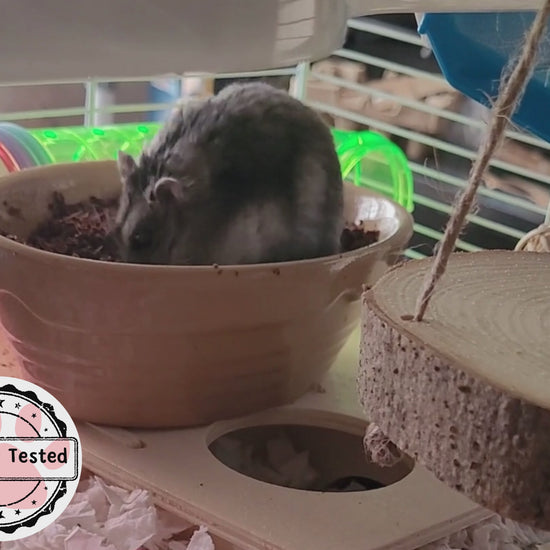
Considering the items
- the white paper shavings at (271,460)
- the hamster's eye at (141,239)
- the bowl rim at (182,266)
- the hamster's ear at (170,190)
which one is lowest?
the white paper shavings at (271,460)

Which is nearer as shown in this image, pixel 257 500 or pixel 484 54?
pixel 257 500

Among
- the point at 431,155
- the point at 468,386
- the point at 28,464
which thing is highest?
Answer: the point at 468,386

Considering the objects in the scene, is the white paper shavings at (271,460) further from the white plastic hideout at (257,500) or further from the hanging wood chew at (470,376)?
the hanging wood chew at (470,376)

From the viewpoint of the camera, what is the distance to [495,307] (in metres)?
0.42

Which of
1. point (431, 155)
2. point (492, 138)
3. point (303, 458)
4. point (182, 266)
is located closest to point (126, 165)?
point (182, 266)

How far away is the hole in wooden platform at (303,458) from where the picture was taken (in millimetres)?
721

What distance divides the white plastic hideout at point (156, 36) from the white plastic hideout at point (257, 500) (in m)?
0.28

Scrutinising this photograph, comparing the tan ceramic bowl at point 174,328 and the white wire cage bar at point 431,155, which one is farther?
the white wire cage bar at point 431,155

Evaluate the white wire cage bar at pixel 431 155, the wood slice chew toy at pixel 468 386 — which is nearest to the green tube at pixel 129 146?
the white wire cage bar at pixel 431 155

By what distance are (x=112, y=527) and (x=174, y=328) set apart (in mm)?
138

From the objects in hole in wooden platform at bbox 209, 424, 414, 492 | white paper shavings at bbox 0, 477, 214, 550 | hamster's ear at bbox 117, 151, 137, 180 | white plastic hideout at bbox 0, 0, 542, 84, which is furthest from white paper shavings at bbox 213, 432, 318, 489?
white plastic hideout at bbox 0, 0, 542, 84

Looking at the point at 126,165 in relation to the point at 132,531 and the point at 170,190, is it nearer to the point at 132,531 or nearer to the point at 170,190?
the point at 170,190

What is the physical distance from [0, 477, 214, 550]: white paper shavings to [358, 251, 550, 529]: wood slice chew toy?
235 millimetres

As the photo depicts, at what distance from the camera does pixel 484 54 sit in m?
0.75
